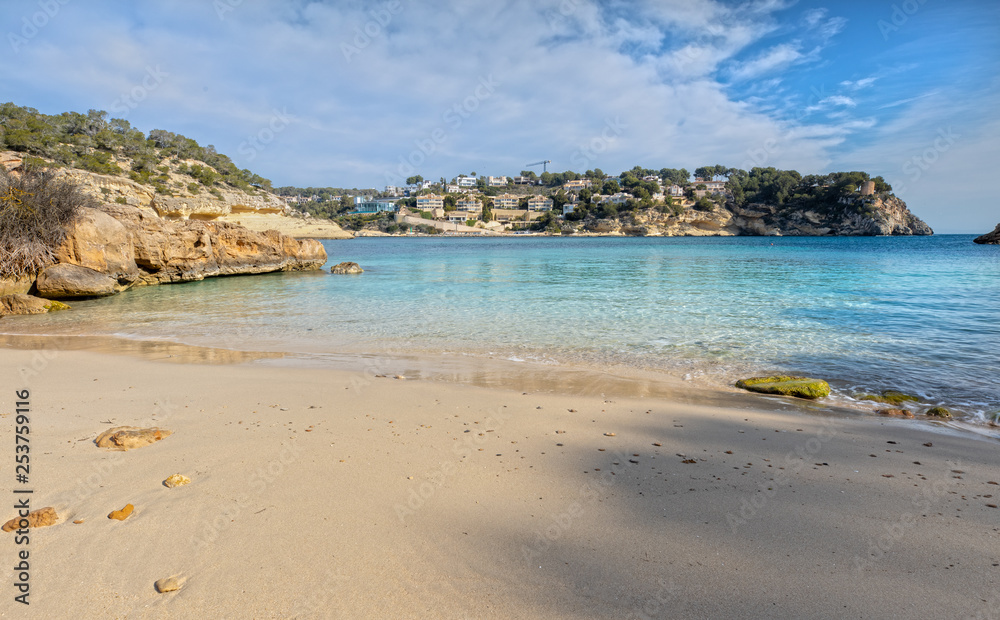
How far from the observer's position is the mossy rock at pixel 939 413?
16.6ft

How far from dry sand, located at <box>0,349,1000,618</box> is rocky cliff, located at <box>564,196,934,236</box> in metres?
117

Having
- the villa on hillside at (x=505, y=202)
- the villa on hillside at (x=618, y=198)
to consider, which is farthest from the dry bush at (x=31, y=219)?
the villa on hillside at (x=505, y=202)

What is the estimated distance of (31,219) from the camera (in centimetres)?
1439

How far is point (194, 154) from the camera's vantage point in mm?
58750

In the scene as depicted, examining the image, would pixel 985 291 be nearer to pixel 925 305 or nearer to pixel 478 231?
pixel 925 305

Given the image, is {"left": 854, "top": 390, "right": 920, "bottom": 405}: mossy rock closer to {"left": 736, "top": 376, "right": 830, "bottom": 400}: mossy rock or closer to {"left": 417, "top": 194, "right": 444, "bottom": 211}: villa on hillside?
{"left": 736, "top": 376, "right": 830, "bottom": 400}: mossy rock

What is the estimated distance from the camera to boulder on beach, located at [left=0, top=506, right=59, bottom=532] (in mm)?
2584

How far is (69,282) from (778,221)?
123461 mm

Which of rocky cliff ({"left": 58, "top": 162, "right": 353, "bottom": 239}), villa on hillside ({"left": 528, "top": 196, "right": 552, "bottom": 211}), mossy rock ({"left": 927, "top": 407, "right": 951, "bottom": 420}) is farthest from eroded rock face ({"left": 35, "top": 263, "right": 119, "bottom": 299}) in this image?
villa on hillside ({"left": 528, "top": 196, "right": 552, "bottom": 211})

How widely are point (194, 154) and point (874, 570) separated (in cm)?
7279

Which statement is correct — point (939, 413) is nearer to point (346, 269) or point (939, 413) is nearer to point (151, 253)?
point (151, 253)

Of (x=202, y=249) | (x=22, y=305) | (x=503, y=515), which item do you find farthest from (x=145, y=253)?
(x=503, y=515)

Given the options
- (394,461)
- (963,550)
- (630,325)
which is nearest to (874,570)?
(963,550)

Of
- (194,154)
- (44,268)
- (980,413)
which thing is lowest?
(980,413)
